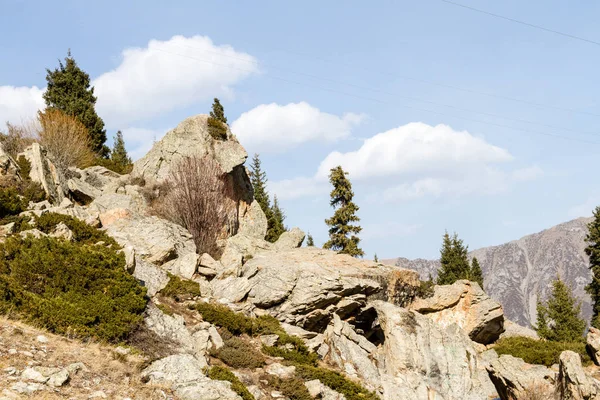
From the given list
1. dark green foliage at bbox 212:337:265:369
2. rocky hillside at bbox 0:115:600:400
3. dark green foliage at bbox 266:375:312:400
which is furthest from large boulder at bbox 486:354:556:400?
dark green foliage at bbox 212:337:265:369

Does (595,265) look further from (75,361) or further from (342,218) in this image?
(75,361)

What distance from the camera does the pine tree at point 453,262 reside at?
5284cm

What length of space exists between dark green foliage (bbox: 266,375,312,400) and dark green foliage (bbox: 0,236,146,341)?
14.9 feet

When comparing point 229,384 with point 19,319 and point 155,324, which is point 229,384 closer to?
point 155,324

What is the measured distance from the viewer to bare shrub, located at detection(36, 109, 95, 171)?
33.5 metres

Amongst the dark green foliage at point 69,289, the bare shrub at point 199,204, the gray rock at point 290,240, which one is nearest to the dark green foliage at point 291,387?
the dark green foliage at point 69,289

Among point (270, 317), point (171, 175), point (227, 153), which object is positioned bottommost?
point (270, 317)

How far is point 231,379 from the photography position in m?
12.9

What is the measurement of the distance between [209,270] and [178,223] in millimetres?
6673

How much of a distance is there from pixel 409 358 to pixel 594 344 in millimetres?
11097

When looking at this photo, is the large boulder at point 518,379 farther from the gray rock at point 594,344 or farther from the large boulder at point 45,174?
the large boulder at point 45,174

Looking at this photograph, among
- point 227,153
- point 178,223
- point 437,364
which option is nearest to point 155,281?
point 178,223

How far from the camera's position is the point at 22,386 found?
891cm

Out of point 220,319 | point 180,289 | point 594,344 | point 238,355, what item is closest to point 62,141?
point 180,289
